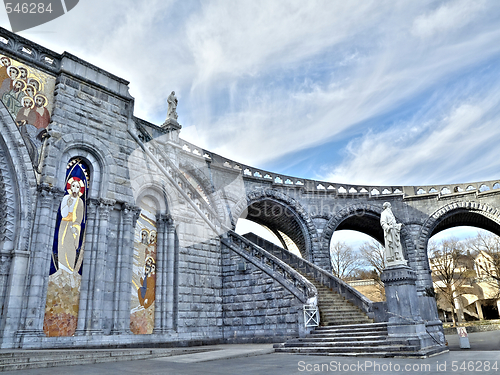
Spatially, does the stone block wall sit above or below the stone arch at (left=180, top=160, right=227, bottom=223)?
below

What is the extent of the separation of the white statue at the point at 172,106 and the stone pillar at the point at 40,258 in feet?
29.4

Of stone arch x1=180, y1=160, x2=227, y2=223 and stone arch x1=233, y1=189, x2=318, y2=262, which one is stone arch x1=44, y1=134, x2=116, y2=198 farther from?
stone arch x1=233, y1=189, x2=318, y2=262

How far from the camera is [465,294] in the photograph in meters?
40.7

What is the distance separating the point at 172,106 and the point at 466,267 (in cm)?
3658

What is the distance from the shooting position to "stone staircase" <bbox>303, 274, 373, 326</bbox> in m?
12.3

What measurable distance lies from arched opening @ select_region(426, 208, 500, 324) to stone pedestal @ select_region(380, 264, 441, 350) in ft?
53.4

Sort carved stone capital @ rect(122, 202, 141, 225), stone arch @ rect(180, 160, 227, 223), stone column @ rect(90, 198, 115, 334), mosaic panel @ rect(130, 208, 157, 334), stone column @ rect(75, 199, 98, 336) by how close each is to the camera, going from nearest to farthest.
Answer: stone column @ rect(75, 199, 98, 336) → stone column @ rect(90, 198, 115, 334) → mosaic panel @ rect(130, 208, 157, 334) → carved stone capital @ rect(122, 202, 141, 225) → stone arch @ rect(180, 160, 227, 223)

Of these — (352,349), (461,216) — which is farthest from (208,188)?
(461,216)

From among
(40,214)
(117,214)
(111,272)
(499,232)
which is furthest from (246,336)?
(499,232)

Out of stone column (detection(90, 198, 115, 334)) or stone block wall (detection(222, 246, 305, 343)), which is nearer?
stone column (detection(90, 198, 115, 334))

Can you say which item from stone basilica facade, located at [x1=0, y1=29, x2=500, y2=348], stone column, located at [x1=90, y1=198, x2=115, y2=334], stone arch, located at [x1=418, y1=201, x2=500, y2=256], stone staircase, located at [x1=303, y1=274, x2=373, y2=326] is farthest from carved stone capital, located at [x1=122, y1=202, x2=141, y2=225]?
stone arch, located at [x1=418, y1=201, x2=500, y2=256]

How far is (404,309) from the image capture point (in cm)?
879

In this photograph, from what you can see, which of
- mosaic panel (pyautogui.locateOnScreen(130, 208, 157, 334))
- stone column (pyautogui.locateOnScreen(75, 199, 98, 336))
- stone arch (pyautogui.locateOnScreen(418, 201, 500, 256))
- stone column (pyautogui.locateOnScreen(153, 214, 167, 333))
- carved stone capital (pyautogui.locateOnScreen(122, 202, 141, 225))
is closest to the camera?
stone column (pyautogui.locateOnScreen(75, 199, 98, 336))

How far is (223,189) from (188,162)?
2.61 m
